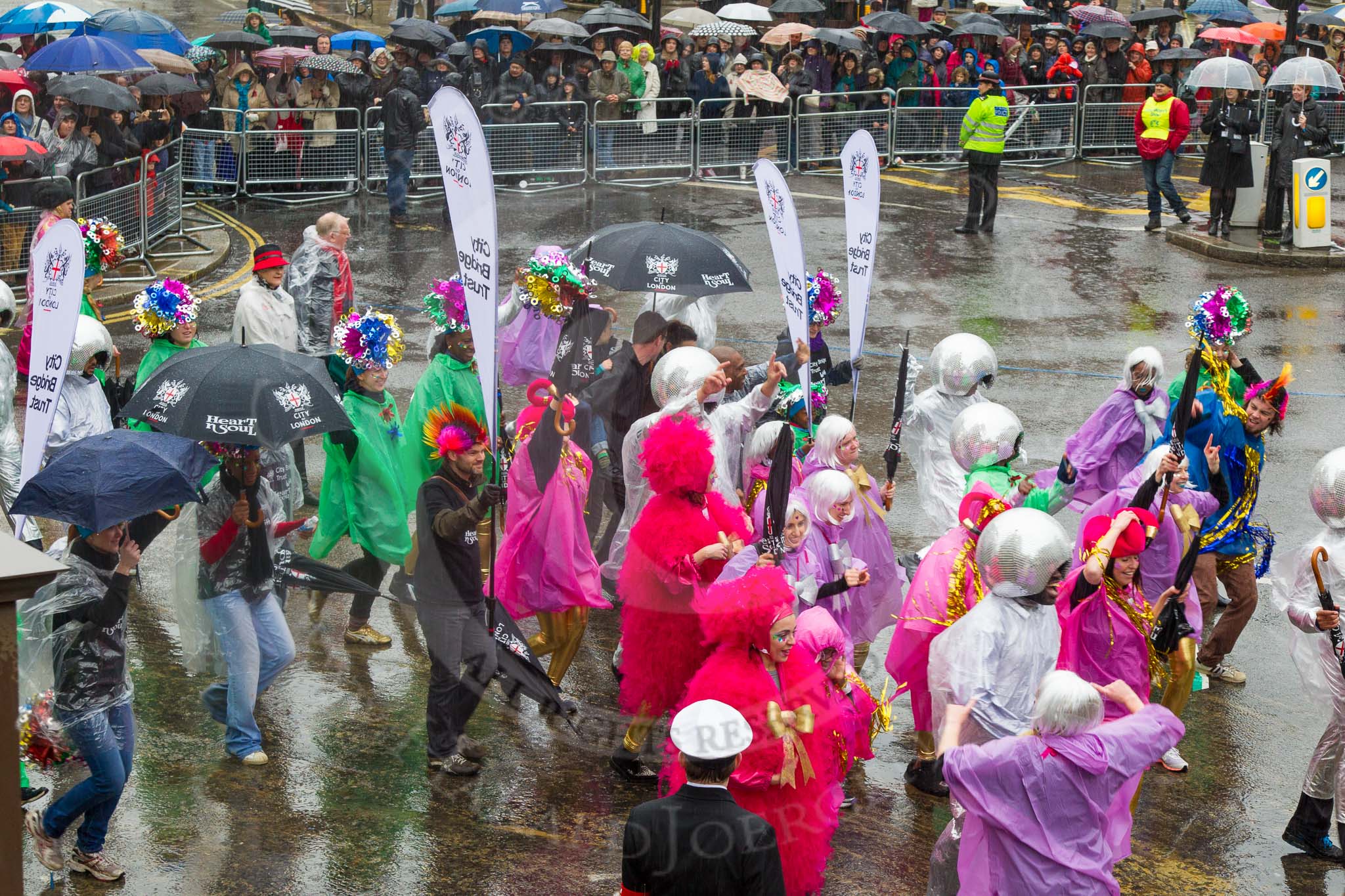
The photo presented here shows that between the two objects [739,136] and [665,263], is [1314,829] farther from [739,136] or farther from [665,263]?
[739,136]

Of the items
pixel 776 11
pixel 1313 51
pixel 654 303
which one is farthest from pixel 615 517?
pixel 1313 51

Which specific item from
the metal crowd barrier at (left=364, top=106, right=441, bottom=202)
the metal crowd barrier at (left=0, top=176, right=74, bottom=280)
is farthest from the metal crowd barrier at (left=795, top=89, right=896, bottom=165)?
the metal crowd barrier at (left=0, top=176, right=74, bottom=280)

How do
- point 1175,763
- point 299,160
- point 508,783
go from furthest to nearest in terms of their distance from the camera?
point 299,160 → point 1175,763 → point 508,783

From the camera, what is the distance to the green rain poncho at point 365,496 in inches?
321

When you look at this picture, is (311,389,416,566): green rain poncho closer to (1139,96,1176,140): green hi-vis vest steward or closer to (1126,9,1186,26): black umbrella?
(1139,96,1176,140): green hi-vis vest steward

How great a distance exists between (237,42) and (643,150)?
222 inches

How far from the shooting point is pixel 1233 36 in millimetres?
24781

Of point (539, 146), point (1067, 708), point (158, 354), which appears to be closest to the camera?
point (1067, 708)

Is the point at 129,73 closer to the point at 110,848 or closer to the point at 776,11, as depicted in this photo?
the point at 776,11

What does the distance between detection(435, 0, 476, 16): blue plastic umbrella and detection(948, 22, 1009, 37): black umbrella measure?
24.2ft

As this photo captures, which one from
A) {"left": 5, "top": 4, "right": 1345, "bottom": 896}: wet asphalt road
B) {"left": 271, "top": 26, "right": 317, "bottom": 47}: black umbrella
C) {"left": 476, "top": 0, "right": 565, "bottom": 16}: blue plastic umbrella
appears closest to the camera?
{"left": 5, "top": 4, "right": 1345, "bottom": 896}: wet asphalt road

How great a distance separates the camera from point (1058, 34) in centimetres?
2612

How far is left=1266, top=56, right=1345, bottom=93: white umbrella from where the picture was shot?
731 inches

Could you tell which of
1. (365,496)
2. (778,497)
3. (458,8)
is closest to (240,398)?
(365,496)
